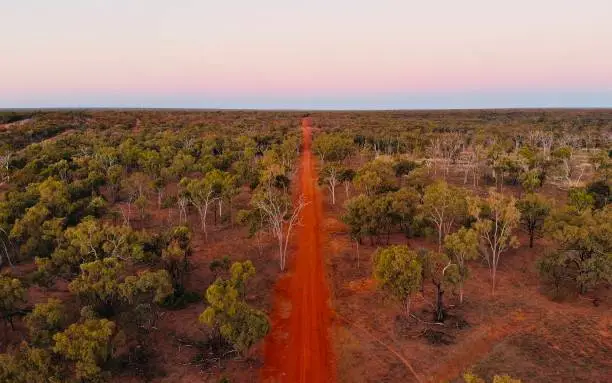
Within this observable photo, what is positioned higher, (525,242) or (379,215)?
(379,215)

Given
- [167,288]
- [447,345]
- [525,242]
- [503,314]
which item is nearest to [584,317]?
[503,314]

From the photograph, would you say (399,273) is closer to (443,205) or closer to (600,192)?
(443,205)

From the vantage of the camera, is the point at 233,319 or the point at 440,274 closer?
the point at 233,319

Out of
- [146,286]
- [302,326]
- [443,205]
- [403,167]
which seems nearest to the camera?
[146,286]

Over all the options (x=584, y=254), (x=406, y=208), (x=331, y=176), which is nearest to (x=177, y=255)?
(x=406, y=208)

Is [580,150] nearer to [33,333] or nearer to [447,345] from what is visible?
[447,345]

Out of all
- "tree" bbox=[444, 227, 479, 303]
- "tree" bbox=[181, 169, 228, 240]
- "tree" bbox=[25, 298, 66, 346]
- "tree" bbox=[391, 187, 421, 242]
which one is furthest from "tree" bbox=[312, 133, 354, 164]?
"tree" bbox=[25, 298, 66, 346]
